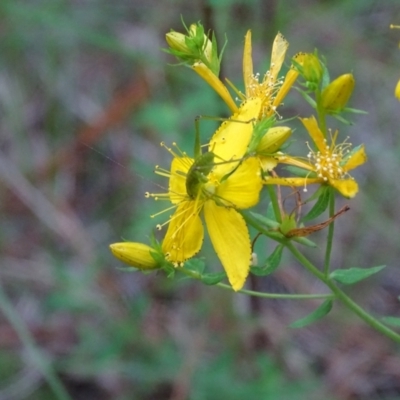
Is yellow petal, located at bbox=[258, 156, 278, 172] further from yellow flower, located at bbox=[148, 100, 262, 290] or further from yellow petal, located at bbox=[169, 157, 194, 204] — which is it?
yellow petal, located at bbox=[169, 157, 194, 204]

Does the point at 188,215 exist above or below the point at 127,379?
above

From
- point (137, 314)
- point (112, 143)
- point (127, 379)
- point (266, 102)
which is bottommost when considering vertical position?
point (127, 379)

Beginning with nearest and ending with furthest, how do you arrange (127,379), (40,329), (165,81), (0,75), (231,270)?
1. (231,270)
2. (127,379)
3. (40,329)
4. (165,81)
5. (0,75)

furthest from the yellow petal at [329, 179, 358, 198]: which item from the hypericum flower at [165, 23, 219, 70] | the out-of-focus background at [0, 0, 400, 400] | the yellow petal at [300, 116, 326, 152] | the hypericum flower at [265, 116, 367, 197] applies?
the out-of-focus background at [0, 0, 400, 400]

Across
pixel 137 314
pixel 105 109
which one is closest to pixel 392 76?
pixel 105 109

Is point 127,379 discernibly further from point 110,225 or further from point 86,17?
point 86,17

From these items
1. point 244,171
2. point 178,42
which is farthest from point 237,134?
point 178,42
